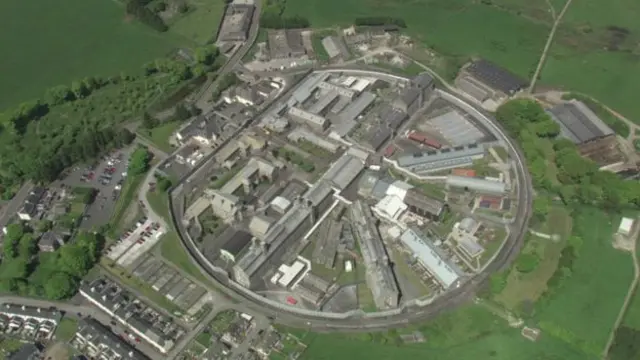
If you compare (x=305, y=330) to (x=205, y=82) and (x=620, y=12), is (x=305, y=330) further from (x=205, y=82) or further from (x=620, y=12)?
(x=620, y=12)

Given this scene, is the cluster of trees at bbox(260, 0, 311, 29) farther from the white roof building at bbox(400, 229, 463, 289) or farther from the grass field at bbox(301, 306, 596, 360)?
the grass field at bbox(301, 306, 596, 360)

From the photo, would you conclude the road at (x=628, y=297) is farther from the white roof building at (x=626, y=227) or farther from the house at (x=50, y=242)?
the house at (x=50, y=242)

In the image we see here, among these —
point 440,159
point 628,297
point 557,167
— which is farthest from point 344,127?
point 628,297

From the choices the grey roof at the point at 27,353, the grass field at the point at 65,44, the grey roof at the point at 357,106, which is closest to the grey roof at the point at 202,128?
the grey roof at the point at 357,106

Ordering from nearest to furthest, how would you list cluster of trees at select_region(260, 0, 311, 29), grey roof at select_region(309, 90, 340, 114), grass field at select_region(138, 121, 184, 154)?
grass field at select_region(138, 121, 184, 154), grey roof at select_region(309, 90, 340, 114), cluster of trees at select_region(260, 0, 311, 29)

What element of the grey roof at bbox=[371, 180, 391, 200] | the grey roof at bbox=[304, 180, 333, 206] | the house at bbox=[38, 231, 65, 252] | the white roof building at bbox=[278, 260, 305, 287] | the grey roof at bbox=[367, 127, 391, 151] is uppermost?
the grey roof at bbox=[367, 127, 391, 151]

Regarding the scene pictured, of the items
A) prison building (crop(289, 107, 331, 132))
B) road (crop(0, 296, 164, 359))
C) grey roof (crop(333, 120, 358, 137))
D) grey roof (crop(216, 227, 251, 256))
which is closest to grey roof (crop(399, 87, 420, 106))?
grey roof (crop(333, 120, 358, 137))
